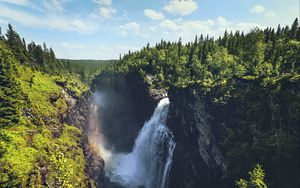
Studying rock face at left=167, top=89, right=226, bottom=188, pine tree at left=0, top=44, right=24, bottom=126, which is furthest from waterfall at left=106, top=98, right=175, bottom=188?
pine tree at left=0, top=44, right=24, bottom=126

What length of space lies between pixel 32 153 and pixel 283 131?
188 ft

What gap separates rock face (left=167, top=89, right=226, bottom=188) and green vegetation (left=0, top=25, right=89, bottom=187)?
28.5m

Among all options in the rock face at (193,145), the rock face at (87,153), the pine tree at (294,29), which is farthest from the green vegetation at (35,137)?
the pine tree at (294,29)

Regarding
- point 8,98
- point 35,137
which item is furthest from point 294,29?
point 8,98

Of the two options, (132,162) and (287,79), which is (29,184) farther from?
(287,79)

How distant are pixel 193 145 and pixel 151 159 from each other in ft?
75.9

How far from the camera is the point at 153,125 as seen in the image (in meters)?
94.4

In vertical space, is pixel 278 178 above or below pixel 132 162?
above

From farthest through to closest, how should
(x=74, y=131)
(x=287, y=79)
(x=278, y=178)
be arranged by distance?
(x=74, y=131), (x=287, y=79), (x=278, y=178)

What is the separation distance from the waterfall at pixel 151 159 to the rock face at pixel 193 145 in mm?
3793

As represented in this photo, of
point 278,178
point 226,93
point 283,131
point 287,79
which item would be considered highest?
point 287,79

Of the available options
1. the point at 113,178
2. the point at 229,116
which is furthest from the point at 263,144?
the point at 113,178

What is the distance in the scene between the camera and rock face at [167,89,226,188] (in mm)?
67062

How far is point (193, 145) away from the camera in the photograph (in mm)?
74312
